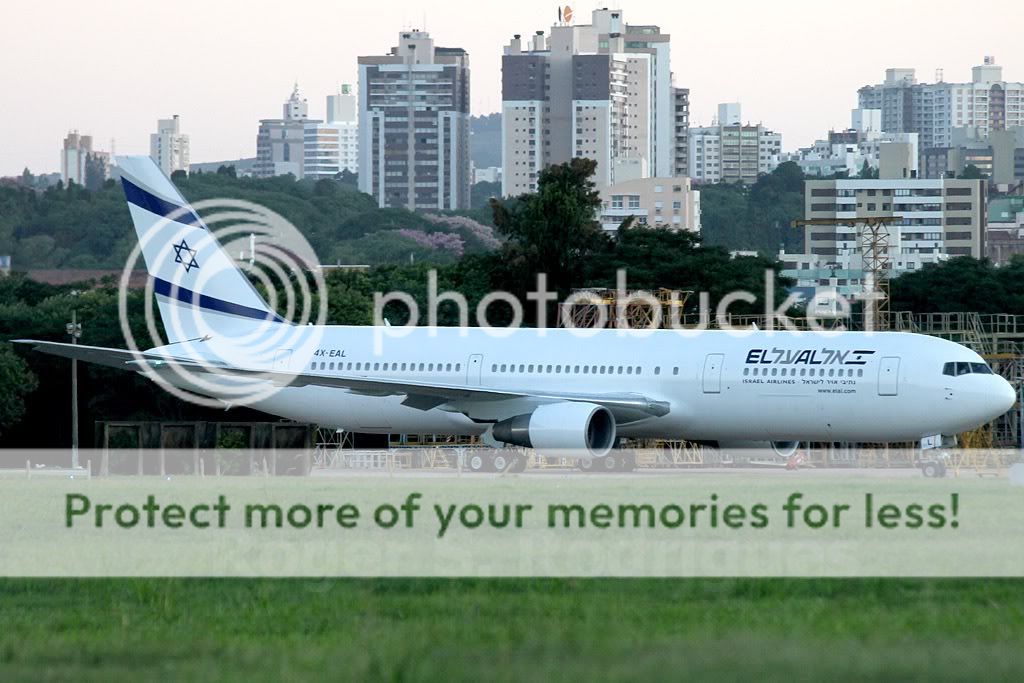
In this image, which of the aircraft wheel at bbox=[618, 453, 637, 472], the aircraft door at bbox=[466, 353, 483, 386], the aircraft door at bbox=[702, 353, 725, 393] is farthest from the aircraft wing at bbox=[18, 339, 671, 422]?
the aircraft wheel at bbox=[618, 453, 637, 472]

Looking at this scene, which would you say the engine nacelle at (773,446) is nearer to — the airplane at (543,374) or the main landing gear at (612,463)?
the airplane at (543,374)

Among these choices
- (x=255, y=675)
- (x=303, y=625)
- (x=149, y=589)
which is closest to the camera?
(x=255, y=675)

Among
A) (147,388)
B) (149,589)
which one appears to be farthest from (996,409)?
(147,388)

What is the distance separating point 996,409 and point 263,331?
58.4ft

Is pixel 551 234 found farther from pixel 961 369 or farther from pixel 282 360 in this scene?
pixel 961 369

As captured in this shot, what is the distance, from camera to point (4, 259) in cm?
18588

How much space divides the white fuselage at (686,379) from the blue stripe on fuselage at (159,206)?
4.08m

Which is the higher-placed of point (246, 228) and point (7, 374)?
point (246, 228)

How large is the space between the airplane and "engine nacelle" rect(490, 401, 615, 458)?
39 mm

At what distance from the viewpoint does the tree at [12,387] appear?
2689 inches

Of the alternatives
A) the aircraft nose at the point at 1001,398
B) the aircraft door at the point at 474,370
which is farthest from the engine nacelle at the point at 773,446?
the aircraft nose at the point at 1001,398

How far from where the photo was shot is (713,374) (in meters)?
39.2

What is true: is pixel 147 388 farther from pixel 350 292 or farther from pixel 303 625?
pixel 303 625

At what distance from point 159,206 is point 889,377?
18.2 metres
